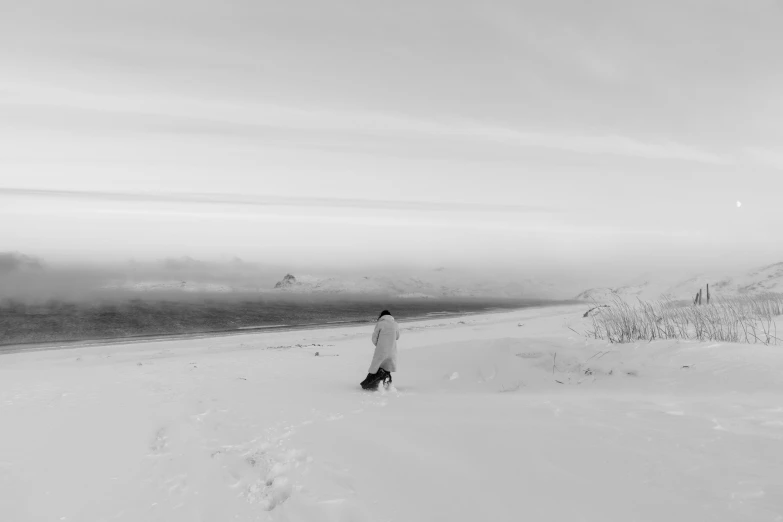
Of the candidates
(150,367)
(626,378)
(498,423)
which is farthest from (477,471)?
(150,367)

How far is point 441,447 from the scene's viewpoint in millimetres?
5688

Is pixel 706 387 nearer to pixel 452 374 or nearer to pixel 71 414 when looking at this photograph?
pixel 452 374

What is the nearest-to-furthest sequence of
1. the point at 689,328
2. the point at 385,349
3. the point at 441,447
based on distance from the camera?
the point at 441,447, the point at 385,349, the point at 689,328

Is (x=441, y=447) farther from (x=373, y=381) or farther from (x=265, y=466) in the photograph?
(x=373, y=381)

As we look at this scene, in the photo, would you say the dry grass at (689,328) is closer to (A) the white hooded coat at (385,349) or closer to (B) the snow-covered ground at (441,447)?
(B) the snow-covered ground at (441,447)

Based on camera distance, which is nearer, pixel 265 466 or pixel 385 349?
pixel 265 466

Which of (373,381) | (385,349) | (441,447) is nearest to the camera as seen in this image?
(441,447)

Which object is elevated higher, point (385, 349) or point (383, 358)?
point (385, 349)

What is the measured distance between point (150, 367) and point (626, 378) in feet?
52.9

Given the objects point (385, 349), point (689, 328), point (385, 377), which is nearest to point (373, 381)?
point (385, 377)

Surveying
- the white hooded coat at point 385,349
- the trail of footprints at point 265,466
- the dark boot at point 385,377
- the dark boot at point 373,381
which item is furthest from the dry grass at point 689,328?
the trail of footprints at point 265,466

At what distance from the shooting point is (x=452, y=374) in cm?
→ 1209

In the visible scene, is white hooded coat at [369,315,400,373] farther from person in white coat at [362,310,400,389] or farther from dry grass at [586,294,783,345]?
dry grass at [586,294,783,345]

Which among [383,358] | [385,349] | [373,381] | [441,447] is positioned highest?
[385,349]
